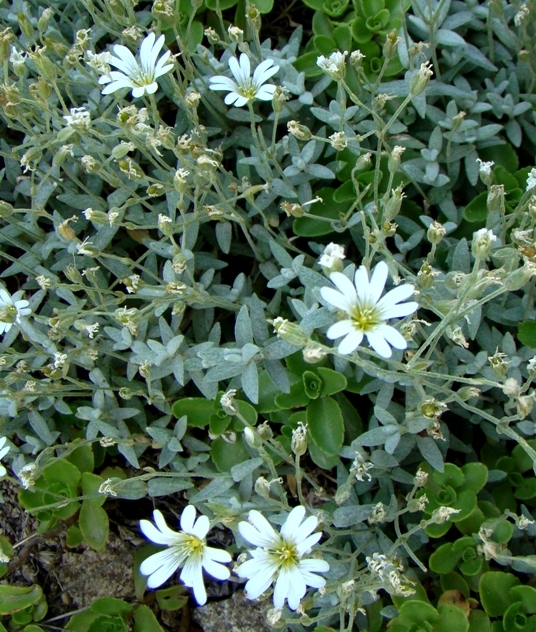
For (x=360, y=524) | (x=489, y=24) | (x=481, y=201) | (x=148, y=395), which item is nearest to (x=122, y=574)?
(x=148, y=395)

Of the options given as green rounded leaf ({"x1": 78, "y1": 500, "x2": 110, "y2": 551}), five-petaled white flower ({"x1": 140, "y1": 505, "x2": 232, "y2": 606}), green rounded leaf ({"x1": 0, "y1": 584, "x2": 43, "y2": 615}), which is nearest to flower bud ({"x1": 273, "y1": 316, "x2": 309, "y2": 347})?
five-petaled white flower ({"x1": 140, "y1": 505, "x2": 232, "y2": 606})


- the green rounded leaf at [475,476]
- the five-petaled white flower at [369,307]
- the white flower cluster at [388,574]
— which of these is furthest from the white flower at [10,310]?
the green rounded leaf at [475,476]

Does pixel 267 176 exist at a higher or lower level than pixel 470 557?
higher

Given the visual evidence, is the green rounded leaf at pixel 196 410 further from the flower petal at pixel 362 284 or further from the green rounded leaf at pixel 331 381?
the flower petal at pixel 362 284

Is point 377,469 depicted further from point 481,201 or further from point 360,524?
point 481,201

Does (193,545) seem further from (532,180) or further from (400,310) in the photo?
(532,180)

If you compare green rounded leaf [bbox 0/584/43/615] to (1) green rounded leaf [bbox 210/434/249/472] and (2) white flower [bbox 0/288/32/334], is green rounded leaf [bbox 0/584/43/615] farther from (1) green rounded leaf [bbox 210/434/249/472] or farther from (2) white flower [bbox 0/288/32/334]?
(2) white flower [bbox 0/288/32/334]

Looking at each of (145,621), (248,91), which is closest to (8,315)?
(248,91)
